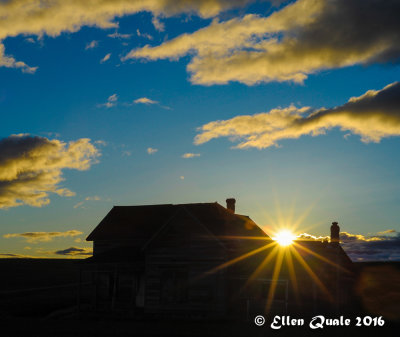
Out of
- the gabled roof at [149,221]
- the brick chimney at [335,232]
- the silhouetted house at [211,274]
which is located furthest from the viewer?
the brick chimney at [335,232]

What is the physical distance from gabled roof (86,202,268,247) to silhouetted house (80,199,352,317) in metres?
0.76

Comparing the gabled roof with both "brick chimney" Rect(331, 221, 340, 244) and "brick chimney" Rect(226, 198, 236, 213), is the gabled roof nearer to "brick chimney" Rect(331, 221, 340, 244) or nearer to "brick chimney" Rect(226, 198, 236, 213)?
"brick chimney" Rect(226, 198, 236, 213)

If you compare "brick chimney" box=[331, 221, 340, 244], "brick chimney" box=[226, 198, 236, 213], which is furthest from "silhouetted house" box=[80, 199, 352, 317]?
"brick chimney" box=[226, 198, 236, 213]

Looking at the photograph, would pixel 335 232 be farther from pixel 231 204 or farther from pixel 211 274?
pixel 211 274

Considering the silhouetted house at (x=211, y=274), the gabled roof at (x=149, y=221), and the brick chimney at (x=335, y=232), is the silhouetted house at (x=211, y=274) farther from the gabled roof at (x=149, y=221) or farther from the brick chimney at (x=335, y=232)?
the brick chimney at (x=335, y=232)

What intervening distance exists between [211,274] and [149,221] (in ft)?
32.6

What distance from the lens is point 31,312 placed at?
32281mm

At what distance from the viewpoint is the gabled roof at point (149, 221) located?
110ft

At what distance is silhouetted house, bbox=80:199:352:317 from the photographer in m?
27.3

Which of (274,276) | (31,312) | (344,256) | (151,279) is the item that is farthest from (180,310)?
(344,256)

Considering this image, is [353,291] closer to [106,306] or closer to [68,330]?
[106,306]

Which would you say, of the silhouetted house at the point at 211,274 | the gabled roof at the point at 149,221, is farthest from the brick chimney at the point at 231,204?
the silhouetted house at the point at 211,274

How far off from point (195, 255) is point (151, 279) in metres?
3.25

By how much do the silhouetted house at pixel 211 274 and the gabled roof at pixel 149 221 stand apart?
761 millimetres
